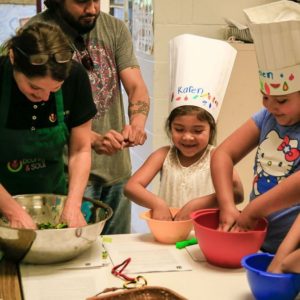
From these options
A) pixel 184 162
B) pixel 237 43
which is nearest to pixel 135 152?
pixel 237 43

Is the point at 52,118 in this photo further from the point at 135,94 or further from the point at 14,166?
the point at 135,94

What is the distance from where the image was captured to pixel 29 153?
154 centimetres

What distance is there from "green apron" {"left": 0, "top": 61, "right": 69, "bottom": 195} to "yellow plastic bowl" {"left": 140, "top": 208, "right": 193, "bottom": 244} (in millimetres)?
342

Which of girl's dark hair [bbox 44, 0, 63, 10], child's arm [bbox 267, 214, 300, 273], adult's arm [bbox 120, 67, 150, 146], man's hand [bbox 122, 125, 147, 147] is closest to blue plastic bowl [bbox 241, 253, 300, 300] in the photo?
child's arm [bbox 267, 214, 300, 273]

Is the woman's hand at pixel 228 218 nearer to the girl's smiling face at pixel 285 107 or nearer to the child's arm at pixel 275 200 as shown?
the child's arm at pixel 275 200

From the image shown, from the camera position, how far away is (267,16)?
1.38 metres

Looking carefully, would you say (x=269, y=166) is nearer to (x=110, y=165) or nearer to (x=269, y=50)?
(x=269, y=50)

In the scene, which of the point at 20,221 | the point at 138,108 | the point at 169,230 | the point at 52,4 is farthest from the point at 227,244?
the point at 52,4

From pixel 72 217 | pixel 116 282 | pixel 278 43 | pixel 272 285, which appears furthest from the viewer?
pixel 72 217

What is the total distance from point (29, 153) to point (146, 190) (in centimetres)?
36

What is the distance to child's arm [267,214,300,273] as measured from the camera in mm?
1068

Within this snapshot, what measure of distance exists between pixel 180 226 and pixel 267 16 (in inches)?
23.5

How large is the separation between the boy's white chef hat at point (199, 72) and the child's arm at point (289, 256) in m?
0.62

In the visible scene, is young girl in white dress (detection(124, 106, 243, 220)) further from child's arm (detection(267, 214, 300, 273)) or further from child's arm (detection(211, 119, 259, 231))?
child's arm (detection(267, 214, 300, 273))
